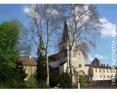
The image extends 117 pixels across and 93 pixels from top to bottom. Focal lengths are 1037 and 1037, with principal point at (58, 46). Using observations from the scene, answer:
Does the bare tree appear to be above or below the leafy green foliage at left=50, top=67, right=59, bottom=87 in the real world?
above

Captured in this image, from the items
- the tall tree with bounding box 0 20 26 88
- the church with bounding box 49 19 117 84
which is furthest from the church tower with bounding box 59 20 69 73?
the tall tree with bounding box 0 20 26 88

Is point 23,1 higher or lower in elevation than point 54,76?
higher

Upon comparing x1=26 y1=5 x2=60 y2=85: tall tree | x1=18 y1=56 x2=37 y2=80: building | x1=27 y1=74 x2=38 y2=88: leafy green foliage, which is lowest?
x1=27 y1=74 x2=38 y2=88: leafy green foliage

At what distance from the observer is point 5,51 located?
8.33 metres

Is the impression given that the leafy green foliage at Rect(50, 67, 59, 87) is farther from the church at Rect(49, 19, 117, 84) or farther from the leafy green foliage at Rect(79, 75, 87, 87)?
the leafy green foliage at Rect(79, 75, 87, 87)

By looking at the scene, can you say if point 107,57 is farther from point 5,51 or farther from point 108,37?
point 5,51

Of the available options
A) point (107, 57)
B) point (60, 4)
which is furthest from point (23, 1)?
point (107, 57)

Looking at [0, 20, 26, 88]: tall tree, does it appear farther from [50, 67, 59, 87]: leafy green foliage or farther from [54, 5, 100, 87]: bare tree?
[54, 5, 100, 87]: bare tree

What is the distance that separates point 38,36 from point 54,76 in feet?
1.14

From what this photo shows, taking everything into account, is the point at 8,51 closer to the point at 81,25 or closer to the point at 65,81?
the point at 65,81

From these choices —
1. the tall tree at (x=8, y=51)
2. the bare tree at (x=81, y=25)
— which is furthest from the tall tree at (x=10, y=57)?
the bare tree at (x=81, y=25)

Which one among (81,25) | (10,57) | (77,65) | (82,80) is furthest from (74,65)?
(10,57)

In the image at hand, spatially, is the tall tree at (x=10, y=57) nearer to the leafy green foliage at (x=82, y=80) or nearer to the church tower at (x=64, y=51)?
the church tower at (x=64, y=51)

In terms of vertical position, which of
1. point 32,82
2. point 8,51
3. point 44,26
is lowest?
point 32,82
